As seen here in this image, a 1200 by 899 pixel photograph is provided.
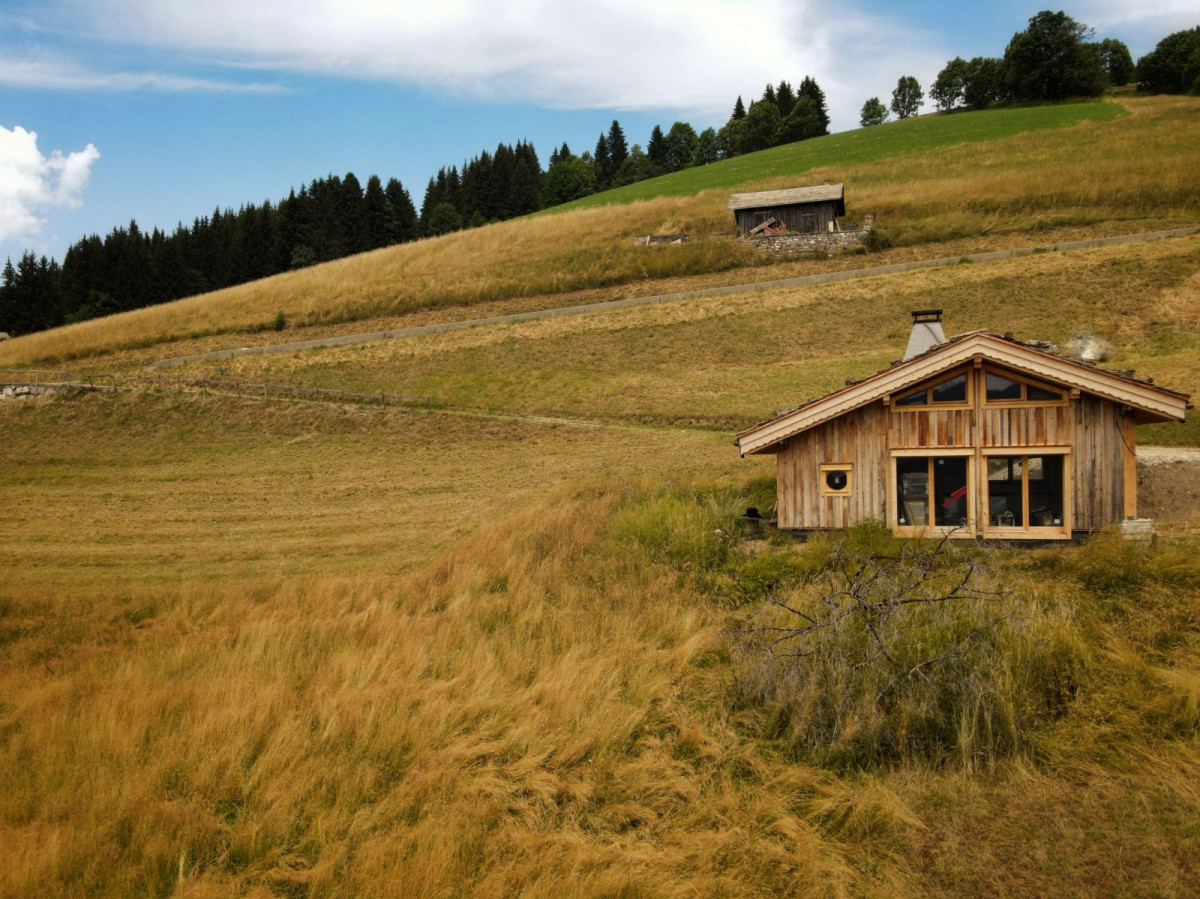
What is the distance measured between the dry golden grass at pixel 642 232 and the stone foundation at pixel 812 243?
6.76 feet

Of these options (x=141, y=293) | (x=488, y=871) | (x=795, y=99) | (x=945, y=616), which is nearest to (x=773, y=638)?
(x=945, y=616)

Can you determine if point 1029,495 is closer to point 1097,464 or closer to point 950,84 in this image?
point 1097,464

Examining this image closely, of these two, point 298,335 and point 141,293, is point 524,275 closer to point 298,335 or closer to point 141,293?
point 298,335

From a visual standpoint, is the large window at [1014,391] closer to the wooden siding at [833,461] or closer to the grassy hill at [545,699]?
the wooden siding at [833,461]

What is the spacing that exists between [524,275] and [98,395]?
90.4 feet

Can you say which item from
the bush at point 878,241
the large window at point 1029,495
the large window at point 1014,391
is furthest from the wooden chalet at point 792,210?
the large window at point 1029,495

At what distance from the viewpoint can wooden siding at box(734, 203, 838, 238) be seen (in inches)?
2173

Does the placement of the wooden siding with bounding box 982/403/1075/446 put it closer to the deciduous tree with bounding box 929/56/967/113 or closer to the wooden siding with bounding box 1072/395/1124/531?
the wooden siding with bounding box 1072/395/1124/531

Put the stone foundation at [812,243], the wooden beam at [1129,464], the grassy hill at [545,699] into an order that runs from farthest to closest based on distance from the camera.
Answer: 1. the stone foundation at [812,243]
2. the wooden beam at [1129,464]
3. the grassy hill at [545,699]

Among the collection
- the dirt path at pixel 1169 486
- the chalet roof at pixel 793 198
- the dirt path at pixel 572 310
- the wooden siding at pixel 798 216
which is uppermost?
the chalet roof at pixel 793 198

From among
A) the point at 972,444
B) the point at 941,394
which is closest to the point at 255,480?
the point at 941,394

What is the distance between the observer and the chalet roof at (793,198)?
54.9 metres

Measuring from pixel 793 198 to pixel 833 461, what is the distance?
43.4 meters

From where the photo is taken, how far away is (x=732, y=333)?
42094 millimetres
